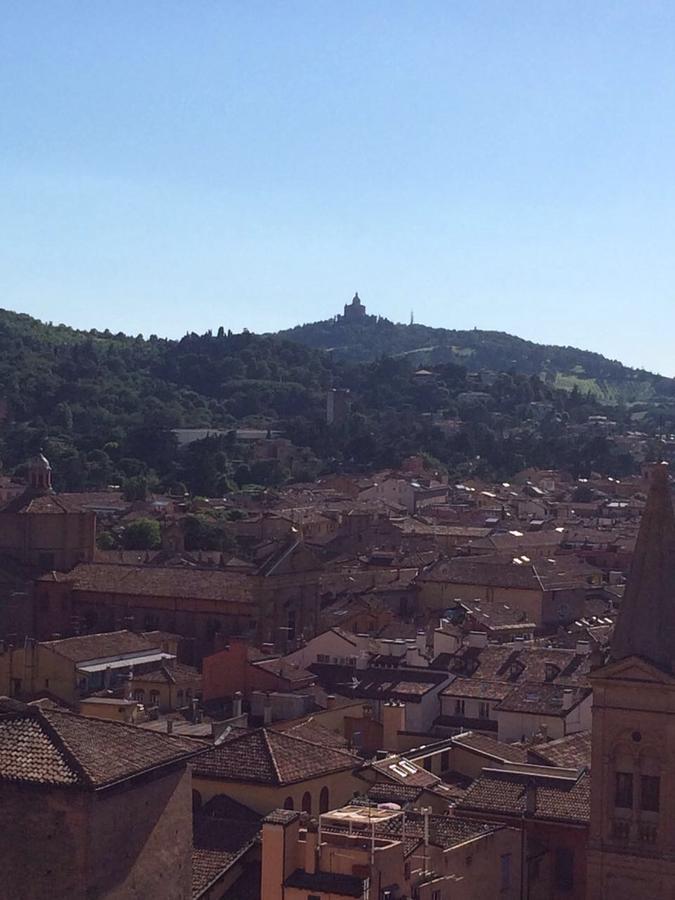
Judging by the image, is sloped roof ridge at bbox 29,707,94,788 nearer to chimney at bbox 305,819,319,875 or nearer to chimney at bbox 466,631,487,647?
chimney at bbox 305,819,319,875

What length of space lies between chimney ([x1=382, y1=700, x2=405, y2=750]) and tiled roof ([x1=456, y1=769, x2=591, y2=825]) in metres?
7.15

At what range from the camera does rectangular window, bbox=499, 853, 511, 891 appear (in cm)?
2523

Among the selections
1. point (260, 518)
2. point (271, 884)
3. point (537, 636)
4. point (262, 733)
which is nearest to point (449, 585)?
point (537, 636)

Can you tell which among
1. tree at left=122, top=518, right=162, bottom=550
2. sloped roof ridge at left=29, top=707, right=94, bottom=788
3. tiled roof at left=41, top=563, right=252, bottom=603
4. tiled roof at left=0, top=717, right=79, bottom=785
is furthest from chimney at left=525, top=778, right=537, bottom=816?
tree at left=122, top=518, right=162, bottom=550

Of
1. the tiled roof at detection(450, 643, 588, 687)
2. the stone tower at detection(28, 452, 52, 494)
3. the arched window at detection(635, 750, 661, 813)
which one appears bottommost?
the tiled roof at detection(450, 643, 588, 687)

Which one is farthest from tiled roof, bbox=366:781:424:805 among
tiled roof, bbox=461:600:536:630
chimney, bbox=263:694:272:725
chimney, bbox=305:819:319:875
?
tiled roof, bbox=461:600:536:630

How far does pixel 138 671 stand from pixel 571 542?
156ft

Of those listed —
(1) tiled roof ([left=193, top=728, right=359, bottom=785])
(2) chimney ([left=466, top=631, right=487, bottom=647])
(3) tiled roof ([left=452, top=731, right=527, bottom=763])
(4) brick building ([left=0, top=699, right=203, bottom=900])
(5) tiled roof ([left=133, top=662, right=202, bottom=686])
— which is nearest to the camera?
(4) brick building ([left=0, top=699, right=203, bottom=900])

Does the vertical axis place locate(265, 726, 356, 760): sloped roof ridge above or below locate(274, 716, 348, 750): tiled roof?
above

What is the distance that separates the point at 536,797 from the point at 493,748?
5412 millimetres

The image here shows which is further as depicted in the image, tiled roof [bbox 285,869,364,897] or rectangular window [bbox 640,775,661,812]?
rectangular window [bbox 640,775,661,812]

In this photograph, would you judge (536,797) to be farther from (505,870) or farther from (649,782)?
(649,782)

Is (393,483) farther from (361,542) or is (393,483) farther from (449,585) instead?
(449,585)

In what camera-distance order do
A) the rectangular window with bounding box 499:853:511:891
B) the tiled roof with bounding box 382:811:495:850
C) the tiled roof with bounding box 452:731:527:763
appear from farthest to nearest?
the tiled roof with bounding box 452:731:527:763, the rectangular window with bounding box 499:853:511:891, the tiled roof with bounding box 382:811:495:850
